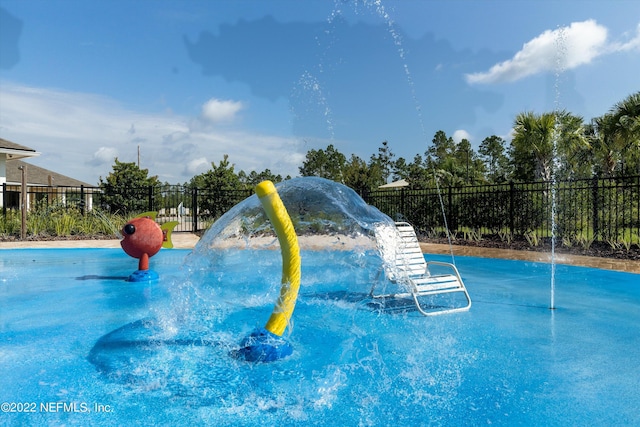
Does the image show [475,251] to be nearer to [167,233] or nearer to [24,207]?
[167,233]

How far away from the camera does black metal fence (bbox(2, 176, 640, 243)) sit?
13102 millimetres

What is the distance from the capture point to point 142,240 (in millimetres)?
8406

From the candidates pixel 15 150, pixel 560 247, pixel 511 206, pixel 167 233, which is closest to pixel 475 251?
pixel 560 247

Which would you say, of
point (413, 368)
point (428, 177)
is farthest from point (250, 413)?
point (428, 177)

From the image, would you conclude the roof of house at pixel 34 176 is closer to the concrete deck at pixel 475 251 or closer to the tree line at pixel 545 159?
the tree line at pixel 545 159

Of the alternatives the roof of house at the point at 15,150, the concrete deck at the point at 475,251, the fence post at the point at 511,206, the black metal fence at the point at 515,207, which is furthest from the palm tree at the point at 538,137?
the roof of house at the point at 15,150

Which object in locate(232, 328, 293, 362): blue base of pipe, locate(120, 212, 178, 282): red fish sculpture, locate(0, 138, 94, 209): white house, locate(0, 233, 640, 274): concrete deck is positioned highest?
locate(0, 138, 94, 209): white house

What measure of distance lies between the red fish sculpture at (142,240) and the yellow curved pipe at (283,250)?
16.6ft

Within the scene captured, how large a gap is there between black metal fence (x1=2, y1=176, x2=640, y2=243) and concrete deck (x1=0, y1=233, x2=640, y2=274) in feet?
5.25

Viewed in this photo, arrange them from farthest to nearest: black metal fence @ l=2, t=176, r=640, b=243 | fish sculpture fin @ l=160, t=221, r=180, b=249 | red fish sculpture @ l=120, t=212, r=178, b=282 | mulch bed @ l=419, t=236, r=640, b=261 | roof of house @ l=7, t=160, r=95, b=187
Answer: roof of house @ l=7, t=160, r=95, b=187
black metal fence @ l=2, t=176, r=640, b=243
mulch bed @ l=419, t=236, r=640, b=261
fish sculpture fin @ l=160, t=221, r=180, b=249
red fish sculpture @ l=120, t=212, r=178, b=282

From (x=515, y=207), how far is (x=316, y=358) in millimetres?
13088

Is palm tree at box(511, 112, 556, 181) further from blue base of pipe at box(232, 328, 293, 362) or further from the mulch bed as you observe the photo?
blue base of pipe at box(232, 328, 293, 362)

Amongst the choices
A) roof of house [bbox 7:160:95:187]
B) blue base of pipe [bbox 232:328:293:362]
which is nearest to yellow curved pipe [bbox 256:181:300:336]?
blue base of pipe [bbox 232:328:293:362]

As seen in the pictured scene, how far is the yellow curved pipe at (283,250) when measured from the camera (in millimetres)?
4039
